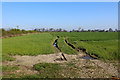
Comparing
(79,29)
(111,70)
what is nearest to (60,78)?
(111,70)

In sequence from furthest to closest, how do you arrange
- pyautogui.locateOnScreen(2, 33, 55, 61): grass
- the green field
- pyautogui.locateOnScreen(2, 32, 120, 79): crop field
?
pyautogui.locateOnScreen(2, 33, 55, 61): grass → the green field → pyautogui.locateOnScreen(2, 32, 120, 79): crop field

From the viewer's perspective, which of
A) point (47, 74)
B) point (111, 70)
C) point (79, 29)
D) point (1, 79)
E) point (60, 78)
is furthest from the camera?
point (79, 29)

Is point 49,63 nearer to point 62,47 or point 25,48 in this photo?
point 25,48

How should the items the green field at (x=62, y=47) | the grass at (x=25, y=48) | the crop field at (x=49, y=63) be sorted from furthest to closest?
the grass at (x=25, y=48)
the green field at (x=62, y=47)
the crop field at (x=49, y=63)

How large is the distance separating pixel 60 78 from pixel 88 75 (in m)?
1.38

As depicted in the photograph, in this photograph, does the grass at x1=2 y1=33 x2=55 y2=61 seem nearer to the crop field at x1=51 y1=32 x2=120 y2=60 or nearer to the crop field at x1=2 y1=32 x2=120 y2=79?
the crop field at x1=2 y1=32 x2=120 y2=79

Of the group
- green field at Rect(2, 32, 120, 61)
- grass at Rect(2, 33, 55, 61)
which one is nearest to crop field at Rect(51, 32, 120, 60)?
green field at Rect(2, 32, 120, 61)

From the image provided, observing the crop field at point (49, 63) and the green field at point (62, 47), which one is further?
the green field at point (62, 47)

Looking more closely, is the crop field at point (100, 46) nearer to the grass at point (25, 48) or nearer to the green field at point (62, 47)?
the green field at point (62, 47)

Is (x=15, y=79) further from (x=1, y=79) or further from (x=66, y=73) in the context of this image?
(x=66, y=73)

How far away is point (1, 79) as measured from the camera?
14.6ft

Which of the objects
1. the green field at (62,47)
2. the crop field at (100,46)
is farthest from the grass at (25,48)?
the crop field at (100,46)

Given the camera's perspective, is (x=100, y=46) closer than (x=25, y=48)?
No

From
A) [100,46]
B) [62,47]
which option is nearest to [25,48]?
[62,47]
